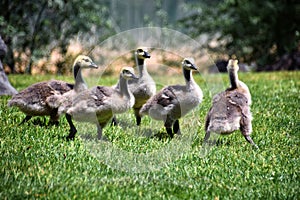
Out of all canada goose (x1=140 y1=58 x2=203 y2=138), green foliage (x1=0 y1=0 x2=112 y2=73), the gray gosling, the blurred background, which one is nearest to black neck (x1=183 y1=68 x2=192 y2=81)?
canada goose (x1=140 y1=58 x2=203 y2=138)

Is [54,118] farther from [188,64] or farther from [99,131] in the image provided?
[188,64]

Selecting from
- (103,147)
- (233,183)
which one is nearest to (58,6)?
(103,147)

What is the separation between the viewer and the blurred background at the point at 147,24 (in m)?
15.7

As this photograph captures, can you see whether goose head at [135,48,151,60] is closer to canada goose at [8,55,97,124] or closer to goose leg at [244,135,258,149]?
canada goose at [8,55,97,124]

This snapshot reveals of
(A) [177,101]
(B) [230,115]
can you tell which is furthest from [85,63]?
(B) [230,115]

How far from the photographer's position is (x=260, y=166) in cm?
523

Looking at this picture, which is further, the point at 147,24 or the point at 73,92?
the point at 147,24

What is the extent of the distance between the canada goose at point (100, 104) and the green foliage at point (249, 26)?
Result: 12.5 meters

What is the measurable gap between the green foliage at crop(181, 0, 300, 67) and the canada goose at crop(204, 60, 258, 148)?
1172cm

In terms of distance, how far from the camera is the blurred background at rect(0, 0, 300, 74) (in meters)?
15.7

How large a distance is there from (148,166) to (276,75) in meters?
8.76

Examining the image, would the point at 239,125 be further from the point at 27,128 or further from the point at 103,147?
the point at 27,128

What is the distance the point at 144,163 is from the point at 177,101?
109 centimetres

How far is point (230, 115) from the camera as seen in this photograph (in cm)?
585
